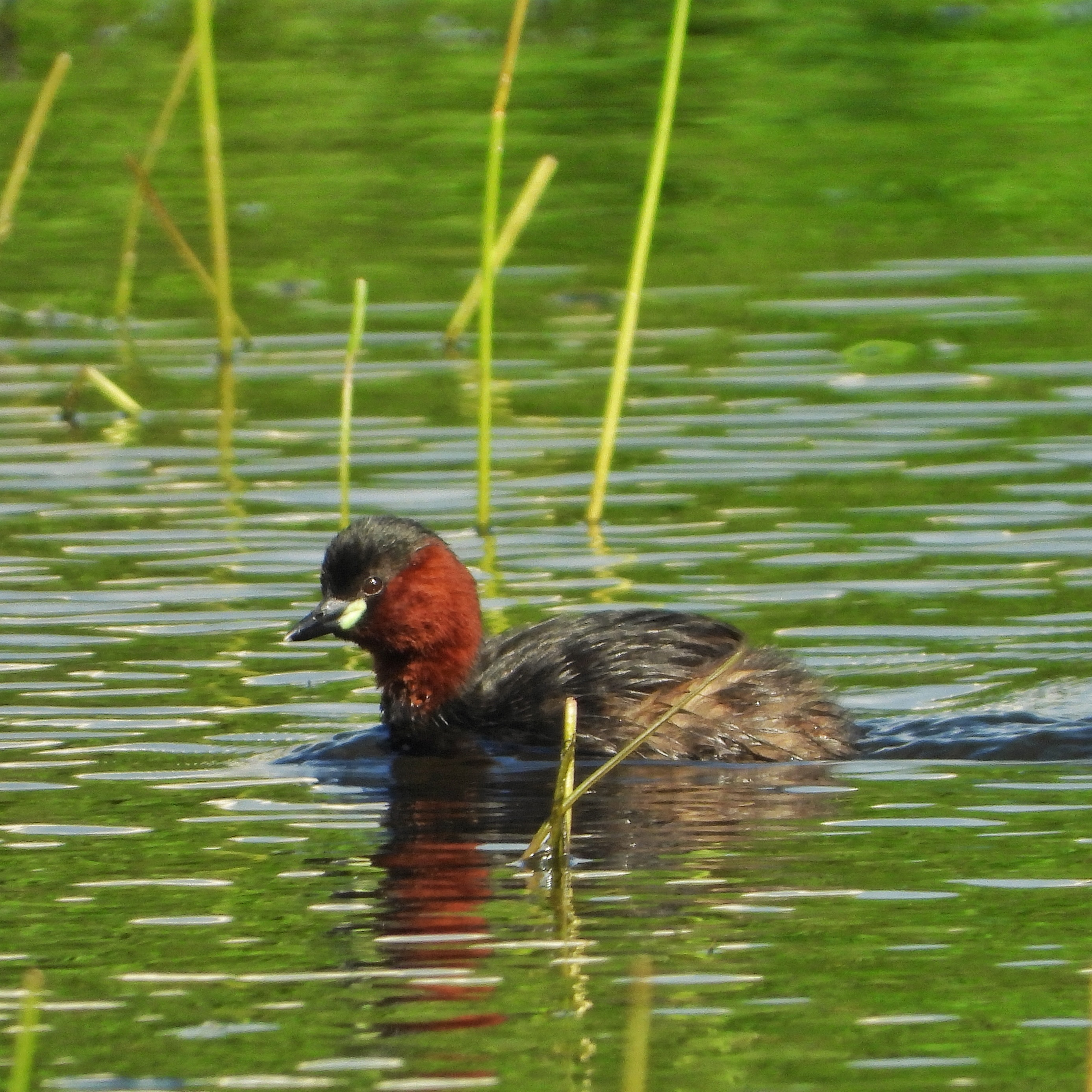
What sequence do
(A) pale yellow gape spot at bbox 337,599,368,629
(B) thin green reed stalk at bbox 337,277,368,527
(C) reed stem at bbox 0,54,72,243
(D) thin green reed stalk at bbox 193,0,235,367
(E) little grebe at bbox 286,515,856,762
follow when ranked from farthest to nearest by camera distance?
(C) reed stem at bbox 0,54,72,243 → (D) thin green reed stalk at bbox 193,0,235,367 → (B) thin green reed stalk at bbox 337,277,368,527 → (A) pale yellow gape spot at bbox 337,599,368,629 → (E) little grebe at bbox 286,515,856,762

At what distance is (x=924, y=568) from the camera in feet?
33.5

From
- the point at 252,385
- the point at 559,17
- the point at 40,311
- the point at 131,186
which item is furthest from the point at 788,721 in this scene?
the point at 559,17

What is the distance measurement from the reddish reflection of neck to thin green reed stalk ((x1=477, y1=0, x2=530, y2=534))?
1630 millimetres

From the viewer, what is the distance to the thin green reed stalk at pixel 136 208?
12969 mm

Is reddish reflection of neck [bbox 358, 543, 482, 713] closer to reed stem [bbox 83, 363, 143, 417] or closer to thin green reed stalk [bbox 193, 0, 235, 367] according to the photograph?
thin green reed stalk [bbox 193, 0, 235, 367]

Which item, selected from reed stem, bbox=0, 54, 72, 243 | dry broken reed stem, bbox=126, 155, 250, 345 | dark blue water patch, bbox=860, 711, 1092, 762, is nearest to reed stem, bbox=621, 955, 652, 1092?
dark blue water patch, bbox=860, 711, 1092, 762

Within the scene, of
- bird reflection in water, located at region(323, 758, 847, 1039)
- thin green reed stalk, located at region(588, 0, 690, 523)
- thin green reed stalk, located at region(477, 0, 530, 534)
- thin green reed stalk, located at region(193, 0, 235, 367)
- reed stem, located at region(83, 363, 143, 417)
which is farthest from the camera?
reed stem, located at region(83, 363, 143, 417)

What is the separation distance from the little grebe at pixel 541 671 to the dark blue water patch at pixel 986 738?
6.1 inches

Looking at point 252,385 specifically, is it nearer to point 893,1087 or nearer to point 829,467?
point 829,467

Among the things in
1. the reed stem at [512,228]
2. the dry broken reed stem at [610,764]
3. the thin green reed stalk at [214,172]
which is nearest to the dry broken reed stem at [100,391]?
the thin green reed stalk at [214,172]

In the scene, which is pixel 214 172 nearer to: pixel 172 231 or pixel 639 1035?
pixel 172 231

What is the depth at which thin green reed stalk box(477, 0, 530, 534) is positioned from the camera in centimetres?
976

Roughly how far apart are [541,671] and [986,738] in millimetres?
1403

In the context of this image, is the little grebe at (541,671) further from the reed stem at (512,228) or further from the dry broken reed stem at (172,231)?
the dry broken reed stem at (172,231)
